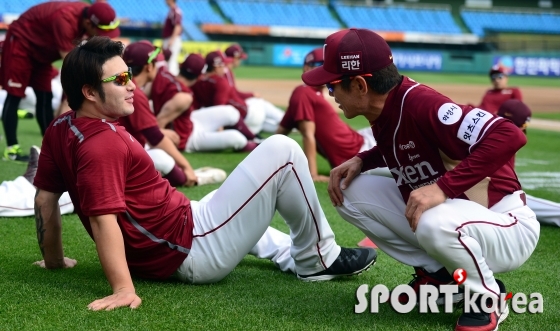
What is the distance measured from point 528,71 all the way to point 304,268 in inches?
1369

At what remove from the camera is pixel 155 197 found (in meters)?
3.40

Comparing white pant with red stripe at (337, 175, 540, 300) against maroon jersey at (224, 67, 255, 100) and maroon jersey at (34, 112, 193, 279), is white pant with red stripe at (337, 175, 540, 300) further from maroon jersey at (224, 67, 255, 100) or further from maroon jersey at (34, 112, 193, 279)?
maroon jersey at (224, 67, 255, 100)

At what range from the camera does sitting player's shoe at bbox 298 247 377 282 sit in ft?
12.4

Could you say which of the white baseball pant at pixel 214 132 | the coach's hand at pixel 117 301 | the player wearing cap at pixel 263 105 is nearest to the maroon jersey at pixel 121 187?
the coach's hand at pixel 117 301

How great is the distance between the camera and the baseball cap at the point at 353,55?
3.06m

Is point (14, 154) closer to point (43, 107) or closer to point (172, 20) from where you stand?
point (43, 107)

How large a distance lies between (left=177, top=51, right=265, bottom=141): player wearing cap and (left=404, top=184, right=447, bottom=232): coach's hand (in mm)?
6680

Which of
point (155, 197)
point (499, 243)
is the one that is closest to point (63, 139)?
point (155, 197)

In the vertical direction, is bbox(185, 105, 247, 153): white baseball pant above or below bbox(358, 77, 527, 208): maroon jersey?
below

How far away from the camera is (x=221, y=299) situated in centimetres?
340

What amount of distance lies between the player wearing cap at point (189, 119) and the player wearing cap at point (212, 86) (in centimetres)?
Result: 23

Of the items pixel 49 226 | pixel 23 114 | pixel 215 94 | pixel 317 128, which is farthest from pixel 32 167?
pixel 23 114

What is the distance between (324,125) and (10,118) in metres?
3.28

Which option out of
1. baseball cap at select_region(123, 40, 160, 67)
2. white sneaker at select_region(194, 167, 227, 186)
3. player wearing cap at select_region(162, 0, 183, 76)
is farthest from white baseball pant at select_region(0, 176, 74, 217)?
player wearing cap at select_region(162, 0, 183, 76)
